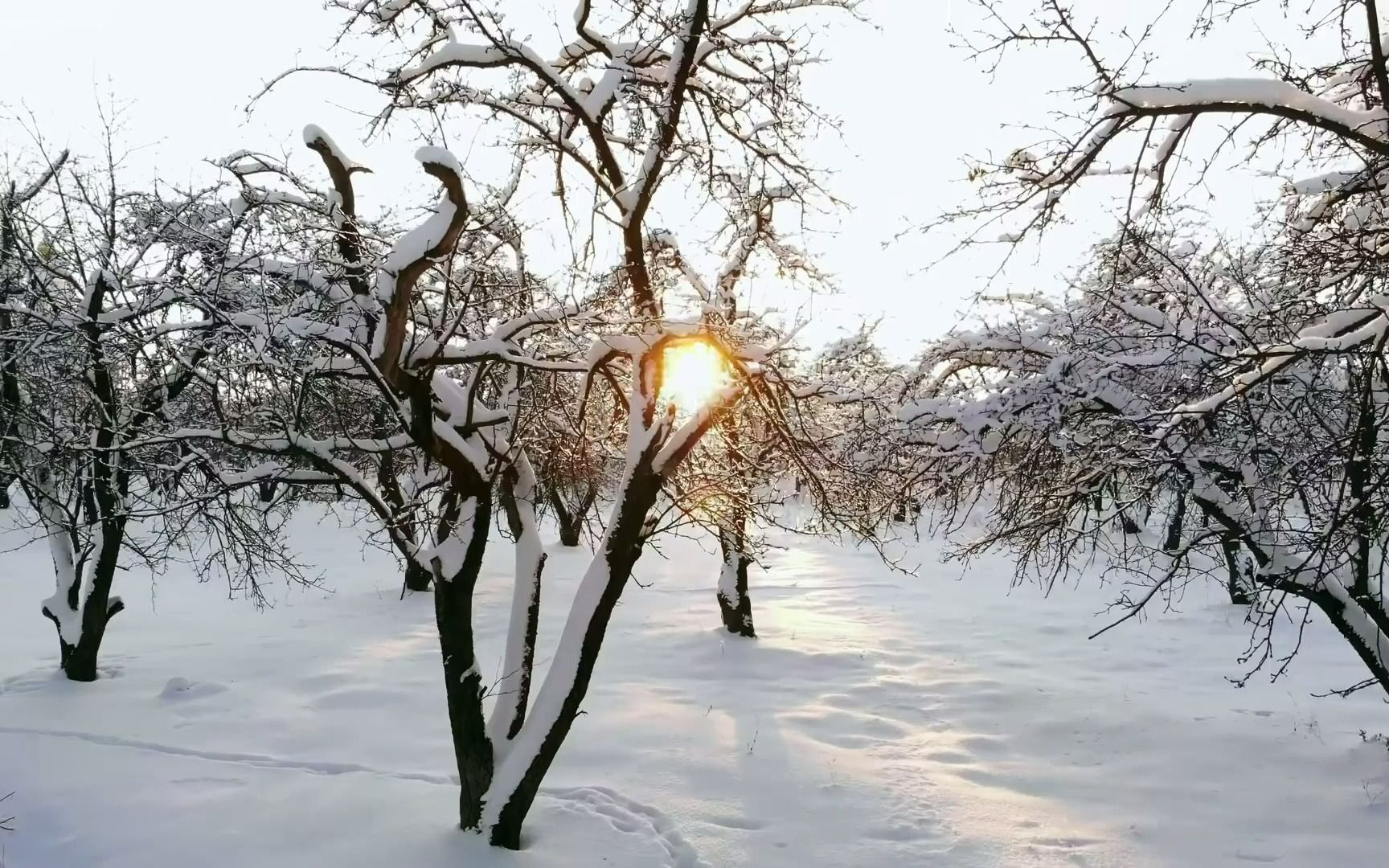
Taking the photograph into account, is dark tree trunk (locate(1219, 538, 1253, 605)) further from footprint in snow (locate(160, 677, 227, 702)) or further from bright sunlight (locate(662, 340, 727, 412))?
footprint in snow (locate(160, 677, 227, 702))

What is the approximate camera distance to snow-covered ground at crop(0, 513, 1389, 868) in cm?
545

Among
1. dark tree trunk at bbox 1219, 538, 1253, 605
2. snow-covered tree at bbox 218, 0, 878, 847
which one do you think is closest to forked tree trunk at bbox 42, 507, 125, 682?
snow-covered tree at bbox 218, 0, 878, 847

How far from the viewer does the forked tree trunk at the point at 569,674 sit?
502 cm

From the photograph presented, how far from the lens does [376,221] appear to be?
22.9 ft

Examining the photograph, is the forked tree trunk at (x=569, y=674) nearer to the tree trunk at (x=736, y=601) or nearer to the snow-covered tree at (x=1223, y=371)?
the snow-covered tree at (x=1223, y=371)

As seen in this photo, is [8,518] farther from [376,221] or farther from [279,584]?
[376,221]

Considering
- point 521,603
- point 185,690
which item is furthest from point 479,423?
point 185,690

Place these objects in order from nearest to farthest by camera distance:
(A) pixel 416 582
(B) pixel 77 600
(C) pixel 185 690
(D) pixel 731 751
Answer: (D) pixel 731 751
(C) pixel 185 690
(B) pixel 77 600
(A) pixel 416 582

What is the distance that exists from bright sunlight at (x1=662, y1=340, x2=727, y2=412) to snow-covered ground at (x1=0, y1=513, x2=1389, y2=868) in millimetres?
2943

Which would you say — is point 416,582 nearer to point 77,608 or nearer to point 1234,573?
point 77,608

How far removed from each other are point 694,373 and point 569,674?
2028 millimetres

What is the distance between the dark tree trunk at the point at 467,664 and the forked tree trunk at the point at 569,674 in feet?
0.51

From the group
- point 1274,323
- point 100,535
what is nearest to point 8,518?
point 100,535

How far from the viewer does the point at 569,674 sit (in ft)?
16.5
